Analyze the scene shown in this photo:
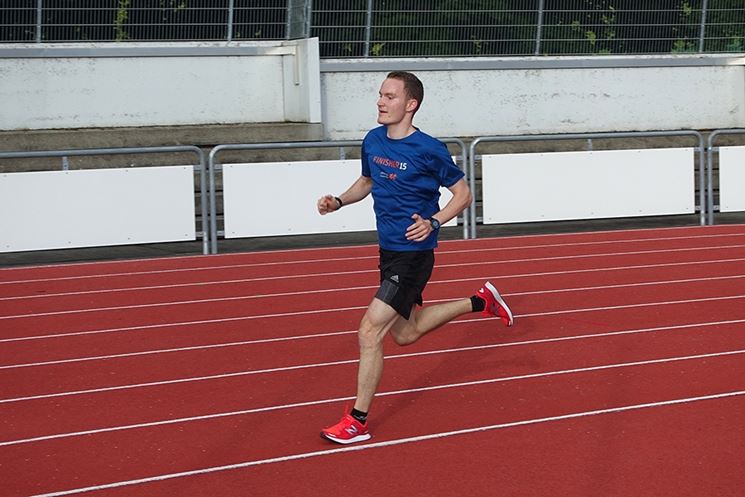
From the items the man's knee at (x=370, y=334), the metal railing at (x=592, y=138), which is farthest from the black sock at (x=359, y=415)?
the metal railing at (x=592, y=138)

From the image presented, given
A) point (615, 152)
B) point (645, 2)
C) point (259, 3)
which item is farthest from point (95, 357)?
point (645, 2)

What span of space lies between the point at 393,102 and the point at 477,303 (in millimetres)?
1768

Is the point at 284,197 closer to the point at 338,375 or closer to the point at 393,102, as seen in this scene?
the point at 338,375

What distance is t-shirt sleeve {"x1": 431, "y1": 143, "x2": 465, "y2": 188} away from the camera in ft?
20.1

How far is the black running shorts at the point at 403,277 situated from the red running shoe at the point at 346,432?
1.83ft

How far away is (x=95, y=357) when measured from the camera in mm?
8336

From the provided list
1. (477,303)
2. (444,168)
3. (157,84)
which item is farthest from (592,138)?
→ (444,168)

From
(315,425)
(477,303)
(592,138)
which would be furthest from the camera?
(592,138)

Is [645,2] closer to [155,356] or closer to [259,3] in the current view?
[259,3]

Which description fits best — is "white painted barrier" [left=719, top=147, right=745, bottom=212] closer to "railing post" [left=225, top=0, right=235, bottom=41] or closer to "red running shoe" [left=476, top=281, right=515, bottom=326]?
"railing post" [left=225, top=0, right=235, bottom=41]

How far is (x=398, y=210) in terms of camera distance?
617cm

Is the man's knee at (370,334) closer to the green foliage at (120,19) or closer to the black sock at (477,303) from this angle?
the black sock at (477,303)

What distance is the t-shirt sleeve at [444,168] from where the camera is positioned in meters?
6.11

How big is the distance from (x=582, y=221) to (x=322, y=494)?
11.4 meters
